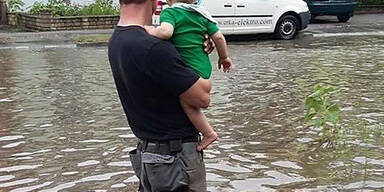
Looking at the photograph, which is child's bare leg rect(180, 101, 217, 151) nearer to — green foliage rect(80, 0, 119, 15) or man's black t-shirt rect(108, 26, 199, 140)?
man's black t-shirt rect(108, 26, 199, 140)

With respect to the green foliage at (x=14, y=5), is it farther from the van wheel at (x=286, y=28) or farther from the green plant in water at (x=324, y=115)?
the green plant in water at (x=324, y=115)

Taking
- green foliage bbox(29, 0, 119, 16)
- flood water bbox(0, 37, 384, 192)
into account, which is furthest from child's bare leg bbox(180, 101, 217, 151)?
green foliage bbox(29, 0, 119, 16)

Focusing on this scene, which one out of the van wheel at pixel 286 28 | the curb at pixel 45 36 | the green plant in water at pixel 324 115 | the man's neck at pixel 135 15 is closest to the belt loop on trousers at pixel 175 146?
the man's neck at pixel 135 15

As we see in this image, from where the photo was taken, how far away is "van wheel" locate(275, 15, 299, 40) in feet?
59.3

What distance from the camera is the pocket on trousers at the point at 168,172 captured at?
3121 mm

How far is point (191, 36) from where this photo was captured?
10.4 feet

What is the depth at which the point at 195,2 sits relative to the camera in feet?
10.7

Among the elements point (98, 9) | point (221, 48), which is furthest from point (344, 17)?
point (221, 48)

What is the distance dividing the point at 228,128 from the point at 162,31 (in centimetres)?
447

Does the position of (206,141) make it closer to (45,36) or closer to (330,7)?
(45,36)

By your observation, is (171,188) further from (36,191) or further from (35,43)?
(35,43)

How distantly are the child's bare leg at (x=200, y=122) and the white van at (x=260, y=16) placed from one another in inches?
558

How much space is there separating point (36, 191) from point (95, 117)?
8.95 feet

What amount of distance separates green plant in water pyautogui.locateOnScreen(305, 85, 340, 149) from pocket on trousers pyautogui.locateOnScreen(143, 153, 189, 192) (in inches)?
129
